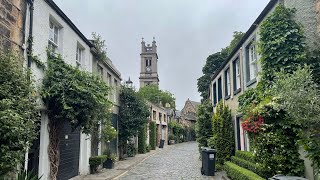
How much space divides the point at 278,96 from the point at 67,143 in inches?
324

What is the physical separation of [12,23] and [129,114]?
13951 millimetres

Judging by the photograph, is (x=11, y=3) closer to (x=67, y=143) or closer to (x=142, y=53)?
(x=67, y=143)

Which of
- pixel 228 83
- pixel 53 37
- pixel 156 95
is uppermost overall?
pixel 156 95

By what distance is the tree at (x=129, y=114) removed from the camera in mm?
20891

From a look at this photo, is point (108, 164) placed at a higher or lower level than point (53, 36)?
lower

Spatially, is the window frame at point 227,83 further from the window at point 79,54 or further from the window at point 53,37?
the window at point 53,37

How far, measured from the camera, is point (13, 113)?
5.59m

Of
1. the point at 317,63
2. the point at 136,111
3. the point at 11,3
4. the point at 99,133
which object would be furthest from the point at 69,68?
the point at 136,111

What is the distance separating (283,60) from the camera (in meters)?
9.20

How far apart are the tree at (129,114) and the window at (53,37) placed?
10.5 m

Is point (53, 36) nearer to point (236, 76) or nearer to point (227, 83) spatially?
point (236, 76)

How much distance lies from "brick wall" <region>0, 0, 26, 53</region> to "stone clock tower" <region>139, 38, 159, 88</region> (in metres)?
68.5

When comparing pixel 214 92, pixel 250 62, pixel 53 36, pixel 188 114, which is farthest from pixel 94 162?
pixel 188 114

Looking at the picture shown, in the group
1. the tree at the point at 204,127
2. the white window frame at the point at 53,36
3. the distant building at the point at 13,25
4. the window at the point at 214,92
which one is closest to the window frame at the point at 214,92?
the window at the point at 214,92
